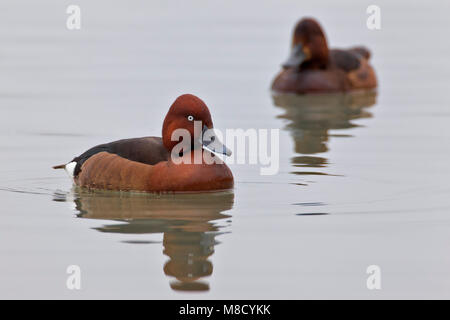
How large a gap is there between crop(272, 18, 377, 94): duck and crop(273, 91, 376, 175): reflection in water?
0.16 m

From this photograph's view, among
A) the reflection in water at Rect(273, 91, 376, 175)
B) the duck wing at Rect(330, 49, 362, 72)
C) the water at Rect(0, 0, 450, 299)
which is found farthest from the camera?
the duck wing at Rect(330, 49, 362, 72)

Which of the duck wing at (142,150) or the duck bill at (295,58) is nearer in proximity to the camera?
the duck wing at (142,150)

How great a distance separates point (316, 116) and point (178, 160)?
5477 millimetres

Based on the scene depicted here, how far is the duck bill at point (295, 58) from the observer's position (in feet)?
57.6

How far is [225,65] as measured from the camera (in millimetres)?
19453

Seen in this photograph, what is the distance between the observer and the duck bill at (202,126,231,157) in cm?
1014

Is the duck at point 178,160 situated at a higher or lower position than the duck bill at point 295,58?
lower

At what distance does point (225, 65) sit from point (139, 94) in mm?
3112

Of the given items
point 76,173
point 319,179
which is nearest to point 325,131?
point 319,179

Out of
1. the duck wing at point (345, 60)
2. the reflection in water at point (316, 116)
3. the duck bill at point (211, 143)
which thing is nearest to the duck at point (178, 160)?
the duck bill at point (211, 143)
